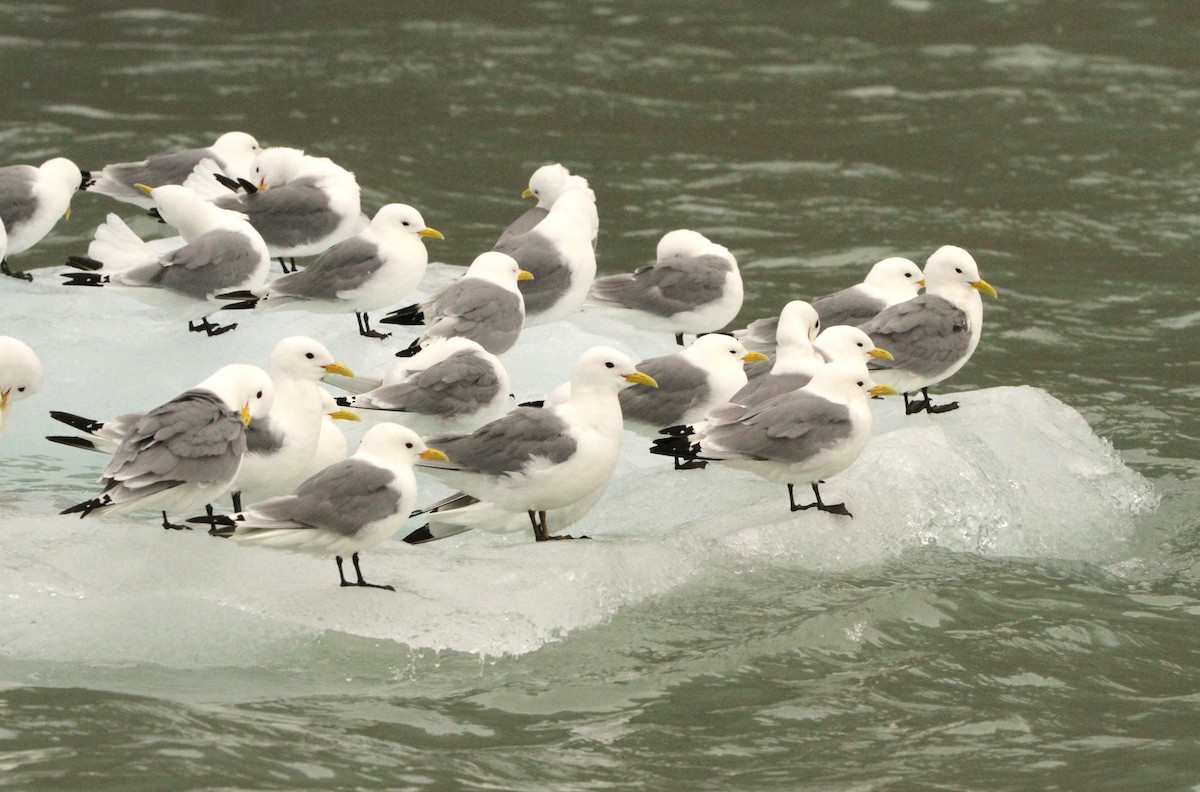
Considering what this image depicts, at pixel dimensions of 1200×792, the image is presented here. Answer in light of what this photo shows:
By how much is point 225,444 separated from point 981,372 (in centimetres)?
662

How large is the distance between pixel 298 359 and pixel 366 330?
2.16m

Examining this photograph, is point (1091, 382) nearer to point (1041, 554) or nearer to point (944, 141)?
point (1041, 554)

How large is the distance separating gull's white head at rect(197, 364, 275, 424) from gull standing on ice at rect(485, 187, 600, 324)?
2.33 m

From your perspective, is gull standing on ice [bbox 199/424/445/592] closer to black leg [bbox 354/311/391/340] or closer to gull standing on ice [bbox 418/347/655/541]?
A: gull standing on ice [bbox 418/347/655/541]

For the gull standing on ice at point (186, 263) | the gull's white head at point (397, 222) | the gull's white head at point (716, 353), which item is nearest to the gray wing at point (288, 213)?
the gull standing on ice at point (186, 263)

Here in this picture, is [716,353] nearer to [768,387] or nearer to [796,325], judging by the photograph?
[768,387]

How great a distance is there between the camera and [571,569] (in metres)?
7.44

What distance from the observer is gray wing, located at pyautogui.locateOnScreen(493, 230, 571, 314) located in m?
9.77

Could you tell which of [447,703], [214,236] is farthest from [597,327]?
[447,703]

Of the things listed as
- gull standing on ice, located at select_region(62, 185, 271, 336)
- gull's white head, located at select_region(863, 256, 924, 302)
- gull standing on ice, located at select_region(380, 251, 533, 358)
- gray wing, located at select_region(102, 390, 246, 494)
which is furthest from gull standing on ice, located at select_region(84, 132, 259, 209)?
gray wing, located at select_region(102, 390, 246, 494)

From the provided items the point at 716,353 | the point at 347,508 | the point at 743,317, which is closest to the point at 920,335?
the point at 716,353

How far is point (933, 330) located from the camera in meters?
9.05

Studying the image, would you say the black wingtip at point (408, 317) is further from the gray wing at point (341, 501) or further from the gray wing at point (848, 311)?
the gray wing at point (341, 501)

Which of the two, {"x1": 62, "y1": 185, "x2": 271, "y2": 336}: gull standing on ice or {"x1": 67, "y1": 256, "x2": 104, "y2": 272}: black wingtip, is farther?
{"x1": 67, "y1": 256, "x2": 104, "y2": 272}: black wingtip
